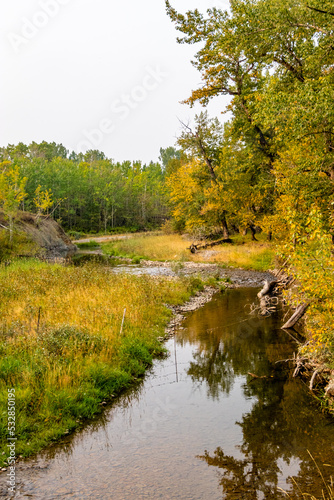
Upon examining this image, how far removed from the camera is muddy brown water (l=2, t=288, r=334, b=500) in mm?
5859

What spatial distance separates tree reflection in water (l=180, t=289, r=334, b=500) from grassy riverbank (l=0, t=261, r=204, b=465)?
2.09 meters

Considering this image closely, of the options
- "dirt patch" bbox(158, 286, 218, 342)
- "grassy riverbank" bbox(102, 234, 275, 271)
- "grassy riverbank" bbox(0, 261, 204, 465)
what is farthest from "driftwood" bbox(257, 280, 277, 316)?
"grassy riverbank" bbox(102, 234, 275, 271)

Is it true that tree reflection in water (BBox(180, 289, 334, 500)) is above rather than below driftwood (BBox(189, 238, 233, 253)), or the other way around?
below

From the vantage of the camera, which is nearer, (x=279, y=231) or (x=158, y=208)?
(x=279, y=231)

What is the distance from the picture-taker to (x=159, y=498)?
18.4 feet

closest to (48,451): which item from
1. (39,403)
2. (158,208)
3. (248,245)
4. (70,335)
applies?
(39,403)

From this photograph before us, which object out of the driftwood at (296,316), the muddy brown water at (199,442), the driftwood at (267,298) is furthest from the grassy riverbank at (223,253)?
the muddy brown water at (199,442)

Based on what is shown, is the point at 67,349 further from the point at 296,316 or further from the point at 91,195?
the point at 91,195

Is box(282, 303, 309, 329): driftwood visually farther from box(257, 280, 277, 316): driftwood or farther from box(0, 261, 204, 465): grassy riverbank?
box(0, 261, 204, 465): grassy riverbank

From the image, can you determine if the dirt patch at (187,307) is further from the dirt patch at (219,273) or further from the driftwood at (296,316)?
the driftwood at (296,316)

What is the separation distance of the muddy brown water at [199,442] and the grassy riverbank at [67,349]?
481 millimetres

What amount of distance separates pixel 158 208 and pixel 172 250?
6739 centimetres

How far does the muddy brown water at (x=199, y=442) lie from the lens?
19.2 feet

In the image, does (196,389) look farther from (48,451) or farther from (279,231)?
(279,231)
